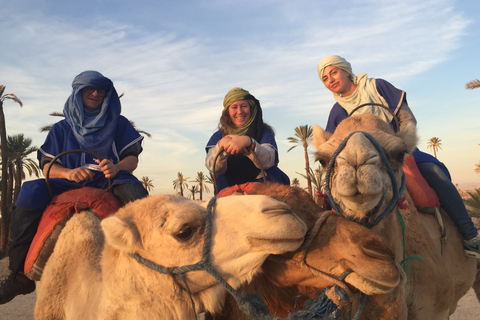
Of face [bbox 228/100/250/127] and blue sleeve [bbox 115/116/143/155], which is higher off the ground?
face [bbox 228/100/250/127]

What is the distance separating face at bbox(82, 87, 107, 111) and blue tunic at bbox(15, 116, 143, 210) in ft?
1.09

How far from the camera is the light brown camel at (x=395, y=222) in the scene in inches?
99.1

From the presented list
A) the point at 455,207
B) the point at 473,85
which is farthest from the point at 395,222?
the point at 473,85

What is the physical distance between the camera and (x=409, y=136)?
3289mm

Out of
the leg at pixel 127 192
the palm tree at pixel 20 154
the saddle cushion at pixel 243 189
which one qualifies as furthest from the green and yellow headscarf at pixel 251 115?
the palm tree at pixel 20 154

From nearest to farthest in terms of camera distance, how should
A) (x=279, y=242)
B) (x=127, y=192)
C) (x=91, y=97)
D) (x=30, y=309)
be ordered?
(x=279, y=242) < (x=127, y=192) < (x=91, y=97) < (x=30, y=309)

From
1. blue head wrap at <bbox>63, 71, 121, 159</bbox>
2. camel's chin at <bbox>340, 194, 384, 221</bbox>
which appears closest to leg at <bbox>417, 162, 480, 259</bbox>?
camel's chin at <bbox>340, 194, 384, 221</bbox>

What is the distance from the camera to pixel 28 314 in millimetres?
9133

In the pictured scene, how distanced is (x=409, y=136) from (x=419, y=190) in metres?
0.77

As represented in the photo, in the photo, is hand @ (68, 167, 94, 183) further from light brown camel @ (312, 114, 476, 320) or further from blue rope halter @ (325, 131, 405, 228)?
blue rope halter @ (325, 131, 405, 228)

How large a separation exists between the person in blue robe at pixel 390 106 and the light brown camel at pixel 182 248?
233 cm

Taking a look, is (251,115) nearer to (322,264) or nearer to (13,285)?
(322,264)

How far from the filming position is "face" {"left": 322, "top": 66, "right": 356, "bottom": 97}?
4.14 metres

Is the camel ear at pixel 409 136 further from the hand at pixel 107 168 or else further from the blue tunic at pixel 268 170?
the hand at pixel 107 168
